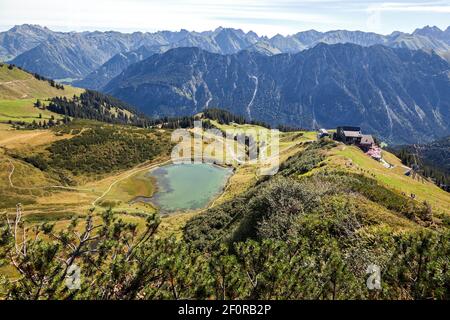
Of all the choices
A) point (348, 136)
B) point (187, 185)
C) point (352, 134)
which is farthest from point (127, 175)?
point (352, 134)

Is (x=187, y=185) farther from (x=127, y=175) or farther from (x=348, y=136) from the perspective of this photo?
(x=348, y=136)

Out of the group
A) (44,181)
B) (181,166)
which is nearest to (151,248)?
(44,181)

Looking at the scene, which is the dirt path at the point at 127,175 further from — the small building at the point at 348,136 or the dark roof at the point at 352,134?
the dark roof at the point at 352,134

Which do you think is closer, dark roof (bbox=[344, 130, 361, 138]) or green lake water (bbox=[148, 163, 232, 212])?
green lake water (bbox=[148, 163, 232, 212])

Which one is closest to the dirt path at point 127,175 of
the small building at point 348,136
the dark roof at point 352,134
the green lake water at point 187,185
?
the green lake water at point 187,185

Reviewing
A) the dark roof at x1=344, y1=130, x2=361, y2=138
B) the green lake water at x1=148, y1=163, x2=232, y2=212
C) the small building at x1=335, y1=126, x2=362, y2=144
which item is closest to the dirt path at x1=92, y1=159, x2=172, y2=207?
the green lake water at x1=148, y1=163, x2=232, y2=212

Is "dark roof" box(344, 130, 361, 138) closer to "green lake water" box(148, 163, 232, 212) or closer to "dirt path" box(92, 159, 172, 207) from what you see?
"green lake water" box(148, 163, 232, 212)

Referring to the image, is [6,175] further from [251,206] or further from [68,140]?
[251,206]
